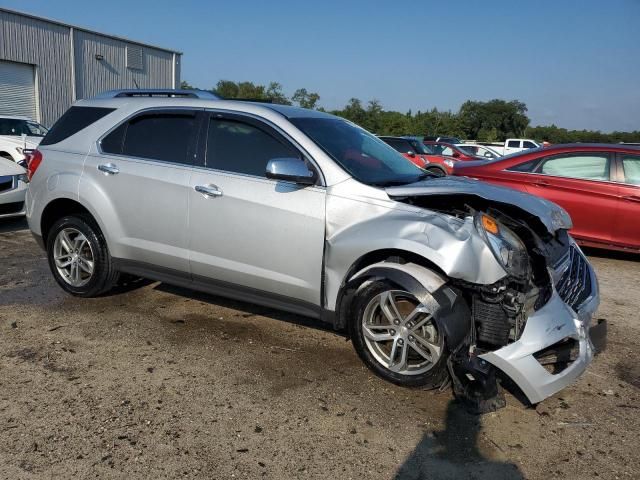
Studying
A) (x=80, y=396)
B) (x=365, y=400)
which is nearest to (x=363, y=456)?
(x=365, y=400)

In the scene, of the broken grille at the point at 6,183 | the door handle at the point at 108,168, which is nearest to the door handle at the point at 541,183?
the door handle at the point at 108,168

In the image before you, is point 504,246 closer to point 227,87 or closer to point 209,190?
point 209,190

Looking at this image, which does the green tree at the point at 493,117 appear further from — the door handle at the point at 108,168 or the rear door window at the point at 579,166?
the door handle at the point at 108,168

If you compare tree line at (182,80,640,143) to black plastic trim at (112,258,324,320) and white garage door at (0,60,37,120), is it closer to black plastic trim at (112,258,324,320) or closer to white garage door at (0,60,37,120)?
white garage door at (0,60,37,120)

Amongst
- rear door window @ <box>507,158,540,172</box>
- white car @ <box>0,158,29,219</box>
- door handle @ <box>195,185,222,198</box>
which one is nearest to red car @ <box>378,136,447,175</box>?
rear door window @ <box>507,158,540,172</box>

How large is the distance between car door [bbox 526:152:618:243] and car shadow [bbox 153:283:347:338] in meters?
4.14

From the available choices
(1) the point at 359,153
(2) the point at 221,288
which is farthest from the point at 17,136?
(1) the point at 359,153

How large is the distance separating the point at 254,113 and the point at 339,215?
112 cm

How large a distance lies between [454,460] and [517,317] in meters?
0.88

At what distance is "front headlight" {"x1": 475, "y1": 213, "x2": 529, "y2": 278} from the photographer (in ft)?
10.2

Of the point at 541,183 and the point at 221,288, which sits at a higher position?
the point at 541,183

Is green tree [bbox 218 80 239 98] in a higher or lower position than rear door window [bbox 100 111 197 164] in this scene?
higher

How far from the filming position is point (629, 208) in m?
6.66

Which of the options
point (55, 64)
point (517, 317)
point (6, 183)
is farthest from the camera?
point (55, 64)
